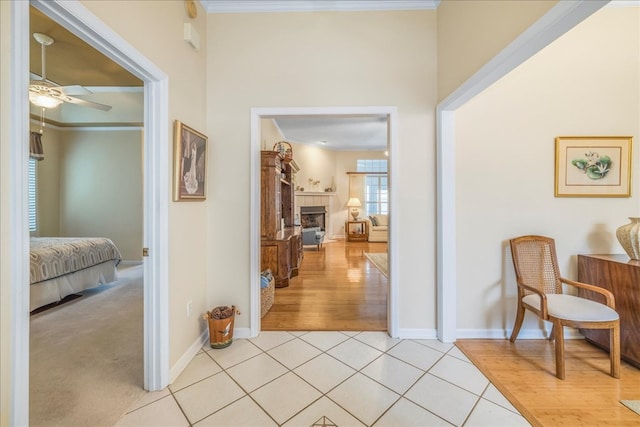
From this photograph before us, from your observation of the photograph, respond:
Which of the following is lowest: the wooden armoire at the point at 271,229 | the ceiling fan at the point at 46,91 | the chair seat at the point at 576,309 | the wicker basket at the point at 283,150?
the chair seat at the point at 576,309

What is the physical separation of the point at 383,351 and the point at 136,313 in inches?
110

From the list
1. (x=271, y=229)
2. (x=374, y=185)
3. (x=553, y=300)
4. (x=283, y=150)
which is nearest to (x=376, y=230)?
(x=374, y=185)

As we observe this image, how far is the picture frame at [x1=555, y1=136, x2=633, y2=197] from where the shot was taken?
91.2 inches

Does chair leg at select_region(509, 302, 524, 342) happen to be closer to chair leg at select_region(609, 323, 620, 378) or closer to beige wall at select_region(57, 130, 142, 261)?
chair leg at select_region(609, 323, 620, 378)

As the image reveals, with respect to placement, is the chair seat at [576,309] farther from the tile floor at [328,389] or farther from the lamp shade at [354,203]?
the lamp shade at [354,203]

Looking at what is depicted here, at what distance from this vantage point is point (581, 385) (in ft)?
5.75

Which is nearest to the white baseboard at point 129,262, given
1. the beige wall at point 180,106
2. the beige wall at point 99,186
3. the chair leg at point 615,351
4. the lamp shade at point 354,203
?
the beige wall at point 99,186

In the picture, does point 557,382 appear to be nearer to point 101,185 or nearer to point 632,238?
point 632,238

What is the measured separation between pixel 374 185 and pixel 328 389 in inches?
310

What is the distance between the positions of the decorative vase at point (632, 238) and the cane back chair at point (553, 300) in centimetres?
42

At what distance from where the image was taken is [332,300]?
10.8 ft

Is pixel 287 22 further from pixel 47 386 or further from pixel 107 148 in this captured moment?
pixel 107 148

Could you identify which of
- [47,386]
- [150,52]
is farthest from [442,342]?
[150,52]

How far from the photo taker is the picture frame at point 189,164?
1843mm
